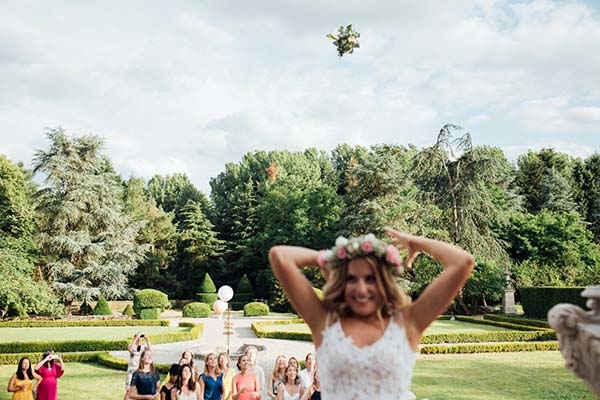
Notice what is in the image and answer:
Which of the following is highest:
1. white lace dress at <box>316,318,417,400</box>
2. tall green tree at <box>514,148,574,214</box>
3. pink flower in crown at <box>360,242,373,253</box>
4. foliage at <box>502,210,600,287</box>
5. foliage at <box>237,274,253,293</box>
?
tall green tree at <box>514,148,574,214</box>

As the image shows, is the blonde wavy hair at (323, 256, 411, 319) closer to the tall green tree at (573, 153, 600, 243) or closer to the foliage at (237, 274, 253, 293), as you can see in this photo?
the foliage at (237, 274, 253, 293)

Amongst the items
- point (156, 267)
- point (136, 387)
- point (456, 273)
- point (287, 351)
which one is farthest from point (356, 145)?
point (456, 273)

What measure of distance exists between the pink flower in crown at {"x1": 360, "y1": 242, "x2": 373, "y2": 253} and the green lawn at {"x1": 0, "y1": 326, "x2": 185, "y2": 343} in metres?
20.9

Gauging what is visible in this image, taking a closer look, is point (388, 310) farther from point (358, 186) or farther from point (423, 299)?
point (358, 186)

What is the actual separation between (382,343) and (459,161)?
93.6 feet

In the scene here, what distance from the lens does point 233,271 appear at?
4375 centimetres

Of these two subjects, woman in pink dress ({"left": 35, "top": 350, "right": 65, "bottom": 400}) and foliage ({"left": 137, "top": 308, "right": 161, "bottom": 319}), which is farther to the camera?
foliage ({"left": 137, "top": 308, "right": 161, "bottom": 319})

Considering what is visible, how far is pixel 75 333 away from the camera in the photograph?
23359 millimetres

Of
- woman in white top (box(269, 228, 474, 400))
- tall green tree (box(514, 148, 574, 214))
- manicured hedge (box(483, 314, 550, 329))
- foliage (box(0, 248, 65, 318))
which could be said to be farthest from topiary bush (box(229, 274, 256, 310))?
woman in white top (box(269, 228, 474, 400))

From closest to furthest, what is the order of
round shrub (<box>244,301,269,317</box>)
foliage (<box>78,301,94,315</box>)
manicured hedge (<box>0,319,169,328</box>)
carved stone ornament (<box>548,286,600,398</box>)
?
carved stone ornament (<box>548,286,600,398</box>) < manicured hedge (<box>0,319,169,328</box>) < round shrub (<box>244,301,269,317</box>) < foliage (<box>78,301,94,315</box>)

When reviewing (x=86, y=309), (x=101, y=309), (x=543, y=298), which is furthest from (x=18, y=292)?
(x=543, y=298)

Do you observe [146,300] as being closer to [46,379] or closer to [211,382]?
[46,379]

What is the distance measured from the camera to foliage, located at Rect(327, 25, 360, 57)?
13492 mm

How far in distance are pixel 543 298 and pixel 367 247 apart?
84.8ft
